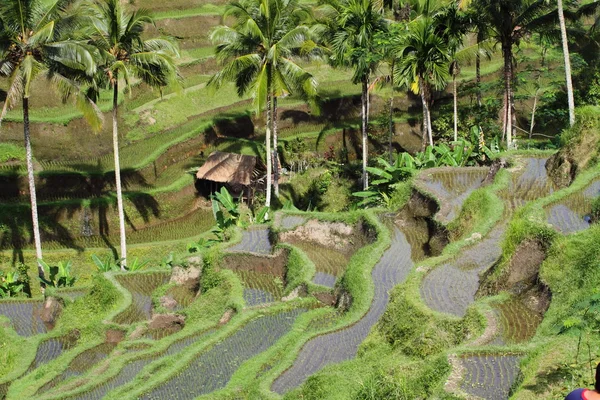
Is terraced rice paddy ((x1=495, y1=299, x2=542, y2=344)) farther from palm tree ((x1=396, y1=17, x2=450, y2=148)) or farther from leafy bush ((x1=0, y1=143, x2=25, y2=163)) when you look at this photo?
leafy bush ((x1=0, y1=143, x2=25, y2=163))

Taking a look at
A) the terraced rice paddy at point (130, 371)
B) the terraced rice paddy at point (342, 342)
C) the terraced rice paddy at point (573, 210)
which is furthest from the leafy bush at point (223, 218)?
the terraced rice paddy at point (573, 210)

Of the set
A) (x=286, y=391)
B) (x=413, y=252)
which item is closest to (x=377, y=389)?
(x=286, y=391)

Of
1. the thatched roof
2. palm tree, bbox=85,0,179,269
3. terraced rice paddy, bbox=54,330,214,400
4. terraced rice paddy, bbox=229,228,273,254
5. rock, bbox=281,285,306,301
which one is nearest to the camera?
terraced rice paddy, bbox=54,330,214,400

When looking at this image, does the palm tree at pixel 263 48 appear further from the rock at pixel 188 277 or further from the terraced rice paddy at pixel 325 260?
the rock at pixel 188 277

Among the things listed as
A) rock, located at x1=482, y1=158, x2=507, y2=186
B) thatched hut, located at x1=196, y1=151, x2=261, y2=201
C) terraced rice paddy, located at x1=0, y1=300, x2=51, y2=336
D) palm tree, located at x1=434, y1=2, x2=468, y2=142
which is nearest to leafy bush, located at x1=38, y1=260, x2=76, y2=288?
terraced rice paddy, located at x1=0, y1=300, x2=51, y2=336

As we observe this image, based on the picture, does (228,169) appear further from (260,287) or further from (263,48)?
(260,287)
